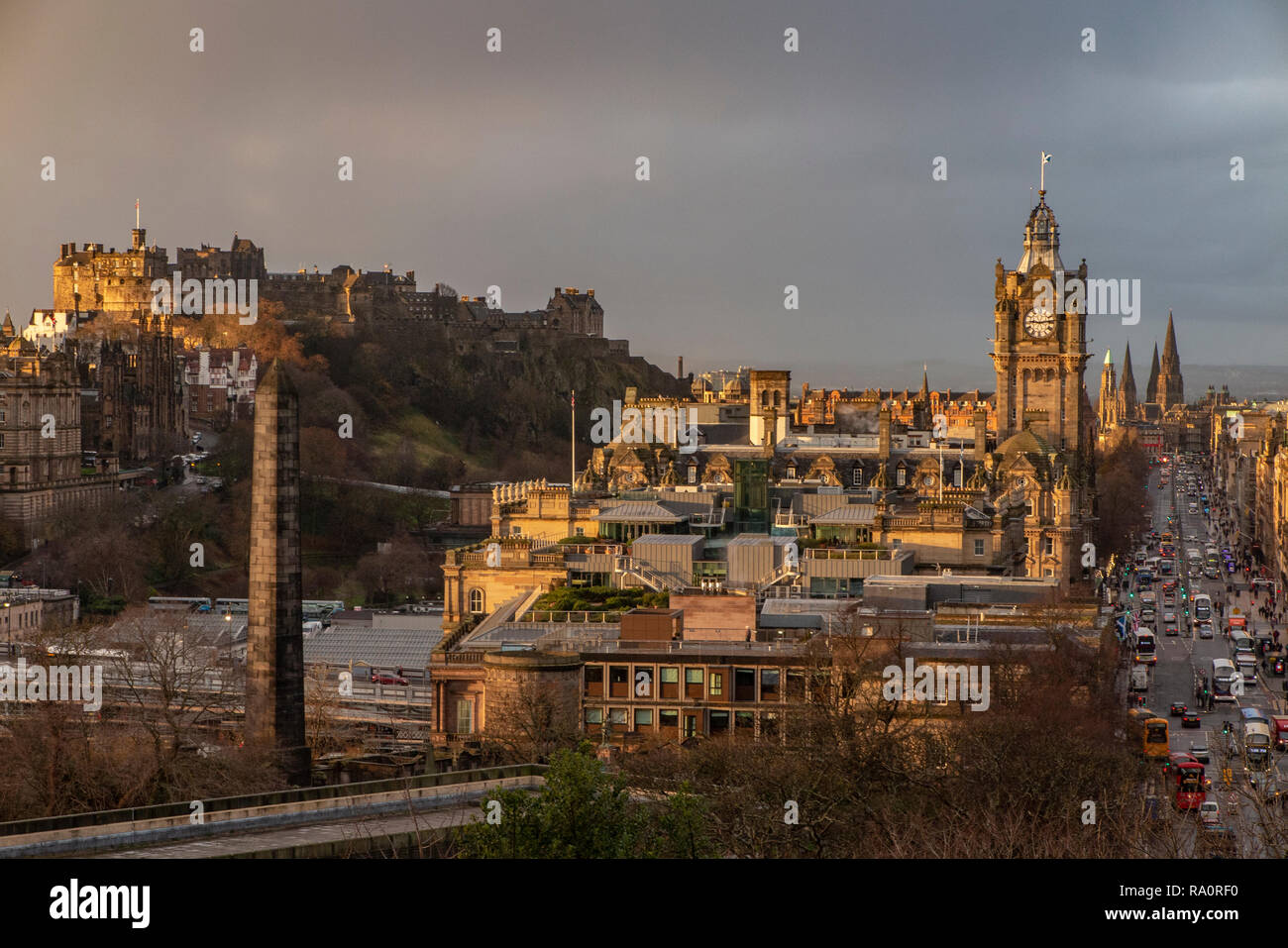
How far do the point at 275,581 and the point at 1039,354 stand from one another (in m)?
55.1

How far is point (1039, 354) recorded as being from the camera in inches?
3236

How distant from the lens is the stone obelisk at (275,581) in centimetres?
3215

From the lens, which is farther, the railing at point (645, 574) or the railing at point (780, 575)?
the railing at point (645, 574)

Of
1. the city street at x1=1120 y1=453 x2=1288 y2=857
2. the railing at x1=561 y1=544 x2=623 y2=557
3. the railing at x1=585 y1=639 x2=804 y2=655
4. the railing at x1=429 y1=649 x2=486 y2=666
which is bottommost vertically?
the city street at x1=1120 y1=453 x2=1288 y2=857

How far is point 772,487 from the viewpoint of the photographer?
228 feet

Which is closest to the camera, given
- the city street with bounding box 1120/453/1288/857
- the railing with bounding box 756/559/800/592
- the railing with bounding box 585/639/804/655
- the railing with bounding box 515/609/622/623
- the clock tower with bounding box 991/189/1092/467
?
the city street with bounding box 1120/453/1288/857

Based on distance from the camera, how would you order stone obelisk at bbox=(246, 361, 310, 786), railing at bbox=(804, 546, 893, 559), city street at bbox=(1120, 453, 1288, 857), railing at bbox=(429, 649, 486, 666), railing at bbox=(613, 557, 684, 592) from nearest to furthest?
city street at bbox=(1120, 453, 1288, 857), stone obelisk at bbox=(246, 361, 310, 786), railing at bbox=(429, 649, 486, 666), railing at bbox=(613, 557, 684, 592), railing at bbox=(804, 546, 893, 559)

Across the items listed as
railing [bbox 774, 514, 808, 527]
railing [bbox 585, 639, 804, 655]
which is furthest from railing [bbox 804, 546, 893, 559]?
railing [bbox 585, 639, 804, 655]

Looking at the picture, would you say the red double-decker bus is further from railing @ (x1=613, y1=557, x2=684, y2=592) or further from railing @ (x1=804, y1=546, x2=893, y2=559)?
railing @ (x1=613, y1=557, x2=684, y2=592)

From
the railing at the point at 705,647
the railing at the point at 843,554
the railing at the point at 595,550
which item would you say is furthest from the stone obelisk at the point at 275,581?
the railing at the point at 843,554

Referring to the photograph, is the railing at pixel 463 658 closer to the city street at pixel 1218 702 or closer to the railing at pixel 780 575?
the railing at pixel 780 575

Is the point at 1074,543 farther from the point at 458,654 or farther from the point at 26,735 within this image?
the point at 26,735

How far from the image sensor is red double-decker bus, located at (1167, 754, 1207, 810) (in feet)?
109

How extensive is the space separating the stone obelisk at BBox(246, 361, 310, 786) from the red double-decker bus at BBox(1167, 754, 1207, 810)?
47.3 feet
